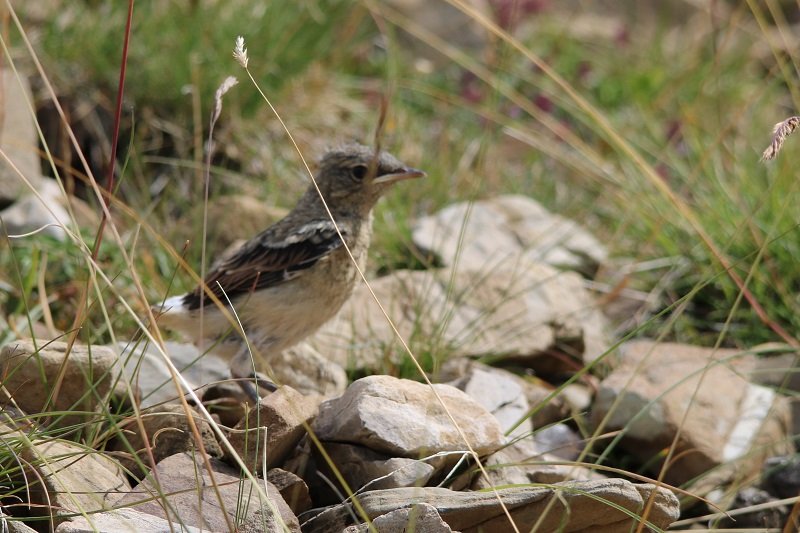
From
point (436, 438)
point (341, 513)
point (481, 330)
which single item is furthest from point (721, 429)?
point (341, 513)

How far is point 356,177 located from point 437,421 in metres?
1.70

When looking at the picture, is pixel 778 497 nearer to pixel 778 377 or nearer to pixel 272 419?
pixel 778 377

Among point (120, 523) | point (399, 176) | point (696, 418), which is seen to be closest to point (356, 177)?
point (399, 176)

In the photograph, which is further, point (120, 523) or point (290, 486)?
point (290, 486)

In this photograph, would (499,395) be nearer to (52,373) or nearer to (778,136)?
(52,373)

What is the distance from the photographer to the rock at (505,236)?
20.7ft

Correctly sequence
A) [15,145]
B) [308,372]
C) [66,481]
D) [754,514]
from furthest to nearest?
[15,145] < [308,372] < [754,514] < [66,481]

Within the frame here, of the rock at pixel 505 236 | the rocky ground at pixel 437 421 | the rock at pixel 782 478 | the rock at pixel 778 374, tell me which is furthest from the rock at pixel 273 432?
the rock at pixel 778 374

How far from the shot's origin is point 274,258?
5.00 m

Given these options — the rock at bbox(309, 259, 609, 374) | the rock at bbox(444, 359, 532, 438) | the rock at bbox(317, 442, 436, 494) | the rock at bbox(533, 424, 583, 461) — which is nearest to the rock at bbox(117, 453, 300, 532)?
the rock at bbox(317, 442, 436, 494)

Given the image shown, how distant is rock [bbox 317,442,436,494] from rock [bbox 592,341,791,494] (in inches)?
58.1

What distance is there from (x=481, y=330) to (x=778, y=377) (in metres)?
1.55

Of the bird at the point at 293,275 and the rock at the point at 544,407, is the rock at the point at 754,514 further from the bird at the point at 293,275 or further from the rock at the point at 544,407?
the bird at the point at 293,275

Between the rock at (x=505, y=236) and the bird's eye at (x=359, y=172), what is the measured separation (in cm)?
102
